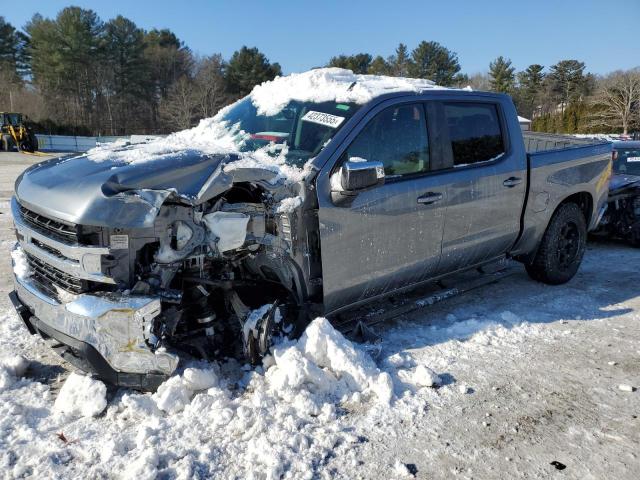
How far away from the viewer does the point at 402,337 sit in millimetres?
4191

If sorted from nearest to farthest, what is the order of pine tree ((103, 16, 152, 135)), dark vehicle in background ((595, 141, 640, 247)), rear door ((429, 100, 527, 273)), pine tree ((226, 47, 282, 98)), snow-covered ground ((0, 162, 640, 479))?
snow-covered ground ((0, 162, 640, 479))
rear door ((429, 100, 527, 273))
dark vehicle in background ((595, 141, 640, 247))
pine tree ((226, 47, 282, 98))
pine tree ((103, 16, 152, 135))

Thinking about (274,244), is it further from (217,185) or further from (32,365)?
(32,365)

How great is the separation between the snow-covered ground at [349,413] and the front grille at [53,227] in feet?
2.93

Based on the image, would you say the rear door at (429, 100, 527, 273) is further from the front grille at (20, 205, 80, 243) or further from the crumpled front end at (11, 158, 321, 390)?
the front grille at (20, 205, 80, 243)

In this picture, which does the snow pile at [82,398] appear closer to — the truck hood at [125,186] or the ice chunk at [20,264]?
the ice chunk at [20,264]

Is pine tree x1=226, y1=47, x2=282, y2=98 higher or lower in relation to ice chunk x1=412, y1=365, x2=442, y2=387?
higher

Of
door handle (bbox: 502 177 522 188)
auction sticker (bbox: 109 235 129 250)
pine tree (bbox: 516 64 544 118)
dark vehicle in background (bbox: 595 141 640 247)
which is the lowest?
dark vehicle in background (bbox: 595 141 640 247)

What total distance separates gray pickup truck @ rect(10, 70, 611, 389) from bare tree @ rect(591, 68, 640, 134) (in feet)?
146

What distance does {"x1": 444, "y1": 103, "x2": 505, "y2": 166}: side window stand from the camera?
4339mm

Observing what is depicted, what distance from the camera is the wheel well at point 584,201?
5749 millimetres

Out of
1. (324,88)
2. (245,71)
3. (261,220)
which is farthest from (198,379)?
(245,71)

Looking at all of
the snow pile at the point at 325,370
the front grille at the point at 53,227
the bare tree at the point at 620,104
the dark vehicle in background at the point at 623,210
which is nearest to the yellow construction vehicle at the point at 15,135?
the front grille at the point at 53,227

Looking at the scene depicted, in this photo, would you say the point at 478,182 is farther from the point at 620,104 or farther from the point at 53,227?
the point at 620,104

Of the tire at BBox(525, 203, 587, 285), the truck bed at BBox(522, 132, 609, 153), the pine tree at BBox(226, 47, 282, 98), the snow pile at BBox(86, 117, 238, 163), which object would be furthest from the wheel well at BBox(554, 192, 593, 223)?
the pine tree at BBox(226, 47, 282, 98)
